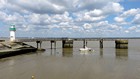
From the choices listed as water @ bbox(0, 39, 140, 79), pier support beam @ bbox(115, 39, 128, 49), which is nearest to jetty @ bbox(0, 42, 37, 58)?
water @ bbox(0, 39, 140, 79)

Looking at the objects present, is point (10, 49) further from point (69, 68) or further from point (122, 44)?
point (122, 44)

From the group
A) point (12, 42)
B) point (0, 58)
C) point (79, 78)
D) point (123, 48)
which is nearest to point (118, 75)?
point (79, 78)

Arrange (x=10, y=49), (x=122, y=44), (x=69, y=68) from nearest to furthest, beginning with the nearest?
(x=69, y=68)
(x=10, y=49)
(x=122, y=44)

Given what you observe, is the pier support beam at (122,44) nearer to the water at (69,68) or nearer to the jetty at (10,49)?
the jetty at (10,49)

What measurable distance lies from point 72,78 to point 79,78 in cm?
77

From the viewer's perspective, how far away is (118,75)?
81.4 feet

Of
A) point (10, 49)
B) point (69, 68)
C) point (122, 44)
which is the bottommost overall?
point (69, 68)

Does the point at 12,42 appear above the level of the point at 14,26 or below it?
below

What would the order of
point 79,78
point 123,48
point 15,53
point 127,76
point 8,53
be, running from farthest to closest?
point 123,48, point 15,53, point 8,53, point 127,76, point 79,78

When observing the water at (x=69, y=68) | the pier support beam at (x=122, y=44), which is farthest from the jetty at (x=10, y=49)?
the pier support beam at (x=122, y=44)

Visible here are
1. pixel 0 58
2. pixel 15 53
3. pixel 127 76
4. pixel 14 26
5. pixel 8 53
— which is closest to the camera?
pixel 127 76

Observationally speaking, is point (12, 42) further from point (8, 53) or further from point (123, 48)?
point (123, 48)

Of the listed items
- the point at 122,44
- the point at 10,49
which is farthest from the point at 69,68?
the point at 122,44

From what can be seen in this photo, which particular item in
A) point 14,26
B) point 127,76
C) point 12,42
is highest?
point 14,26
